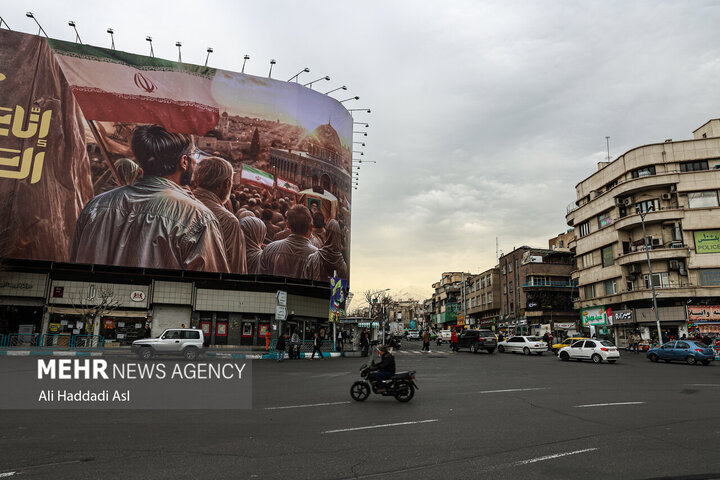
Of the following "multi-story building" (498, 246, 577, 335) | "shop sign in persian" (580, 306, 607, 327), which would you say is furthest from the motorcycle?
"multi-story building" (498, 246, 577, 335)

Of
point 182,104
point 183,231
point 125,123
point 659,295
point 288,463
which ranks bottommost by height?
point 288,463

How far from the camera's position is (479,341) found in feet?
121

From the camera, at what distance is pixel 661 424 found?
29.7ft

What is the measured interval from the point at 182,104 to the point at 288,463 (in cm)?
4038

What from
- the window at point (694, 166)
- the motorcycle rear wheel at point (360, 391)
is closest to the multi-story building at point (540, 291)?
the window at point (694, 166)

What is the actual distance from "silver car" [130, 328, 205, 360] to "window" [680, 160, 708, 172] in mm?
47472

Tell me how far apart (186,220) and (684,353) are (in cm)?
3617

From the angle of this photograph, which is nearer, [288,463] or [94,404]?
[288,463]

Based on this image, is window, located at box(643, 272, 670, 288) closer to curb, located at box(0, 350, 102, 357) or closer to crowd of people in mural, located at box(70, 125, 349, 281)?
crowd of people in mural, located at box(70, 125, 349, 281)

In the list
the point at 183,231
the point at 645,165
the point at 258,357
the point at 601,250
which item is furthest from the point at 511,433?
the point at 601,250

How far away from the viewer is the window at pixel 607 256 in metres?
52.6

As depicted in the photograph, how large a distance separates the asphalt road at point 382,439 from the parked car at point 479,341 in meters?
24.3

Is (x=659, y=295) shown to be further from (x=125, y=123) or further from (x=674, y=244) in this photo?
(x=125, y=123)

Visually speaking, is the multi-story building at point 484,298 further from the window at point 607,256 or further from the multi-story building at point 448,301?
the window at point 607,256
